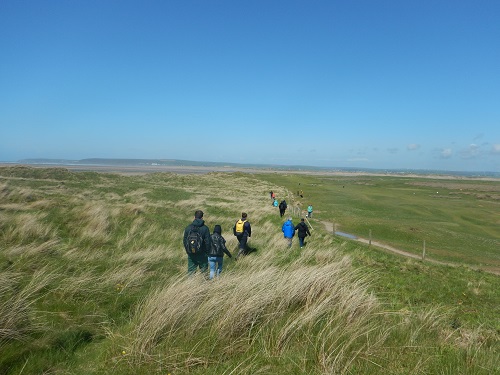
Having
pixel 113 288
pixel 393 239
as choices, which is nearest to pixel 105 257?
pixel 113 288

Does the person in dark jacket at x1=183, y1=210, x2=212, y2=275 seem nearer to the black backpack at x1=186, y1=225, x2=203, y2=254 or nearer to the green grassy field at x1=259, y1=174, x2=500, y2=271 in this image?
the black backpack at x1=186, y1=225, x2=203, y2=254

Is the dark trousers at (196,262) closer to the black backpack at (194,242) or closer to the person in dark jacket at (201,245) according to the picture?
the person in dark jacket at (201,245)

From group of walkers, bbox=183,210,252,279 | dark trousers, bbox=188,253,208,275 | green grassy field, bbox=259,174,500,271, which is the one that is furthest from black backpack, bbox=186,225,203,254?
green grassy field, bbox=259,174,500,271

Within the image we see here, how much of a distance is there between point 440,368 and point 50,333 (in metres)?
4.54

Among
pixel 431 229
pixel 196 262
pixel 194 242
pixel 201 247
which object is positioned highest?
pixel 194 242

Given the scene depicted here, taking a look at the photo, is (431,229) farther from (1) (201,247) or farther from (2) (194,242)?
(2) (194,242)

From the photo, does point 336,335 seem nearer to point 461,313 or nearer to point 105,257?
point 105,257

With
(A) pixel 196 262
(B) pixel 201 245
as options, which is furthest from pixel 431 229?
(B) pixel 201 245

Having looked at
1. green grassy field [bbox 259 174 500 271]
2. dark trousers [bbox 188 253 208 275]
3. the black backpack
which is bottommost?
green grassy field [bbox 259 174 500 271]

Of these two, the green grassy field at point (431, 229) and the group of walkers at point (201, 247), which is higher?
the group of walkers at point (201, 247)

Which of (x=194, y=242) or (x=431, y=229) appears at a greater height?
(x=194, y=242)

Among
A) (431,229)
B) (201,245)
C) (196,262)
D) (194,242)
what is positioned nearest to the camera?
(194,242)

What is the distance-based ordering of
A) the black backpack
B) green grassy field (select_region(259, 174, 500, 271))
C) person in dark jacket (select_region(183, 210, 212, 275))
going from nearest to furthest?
the black backpack < person in dark jacket (select_region(183, 210, 212, 275)) < green grassy field (select_region(259, 174, 500, 271))

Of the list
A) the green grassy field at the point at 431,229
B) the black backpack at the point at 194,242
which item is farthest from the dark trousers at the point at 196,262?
the green grassy field at the point at 431,229
